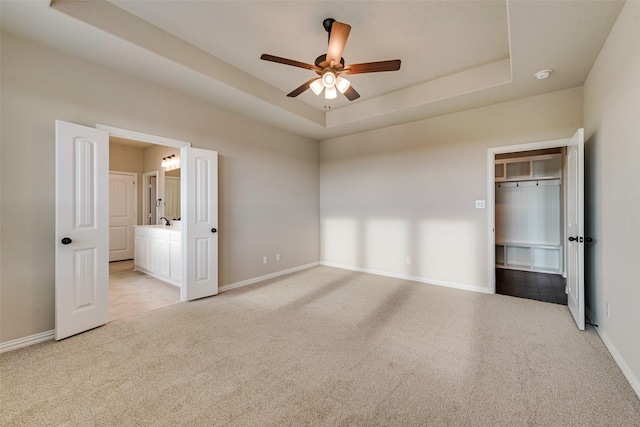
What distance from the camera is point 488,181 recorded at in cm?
387

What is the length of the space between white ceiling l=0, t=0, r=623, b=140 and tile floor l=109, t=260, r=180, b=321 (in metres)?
2.75

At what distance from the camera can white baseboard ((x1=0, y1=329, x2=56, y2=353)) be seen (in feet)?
7.47

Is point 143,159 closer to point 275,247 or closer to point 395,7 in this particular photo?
point 275,247

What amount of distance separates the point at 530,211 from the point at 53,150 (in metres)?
7.25

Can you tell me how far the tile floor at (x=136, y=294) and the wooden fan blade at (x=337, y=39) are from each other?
3456 mm

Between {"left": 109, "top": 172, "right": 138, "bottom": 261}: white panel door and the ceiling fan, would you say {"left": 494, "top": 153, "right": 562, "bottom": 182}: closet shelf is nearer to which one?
the ceiling fan

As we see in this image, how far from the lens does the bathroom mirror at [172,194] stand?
5902mm

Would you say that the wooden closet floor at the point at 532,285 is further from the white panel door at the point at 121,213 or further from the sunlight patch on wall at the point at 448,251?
the white panel door at the point at 121,213

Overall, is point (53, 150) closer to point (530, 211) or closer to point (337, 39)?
point (337, 39)

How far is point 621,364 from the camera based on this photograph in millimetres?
2002

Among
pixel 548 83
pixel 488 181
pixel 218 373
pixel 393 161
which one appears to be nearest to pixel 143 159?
pixel 393 161

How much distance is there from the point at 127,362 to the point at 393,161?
4434 millimetres

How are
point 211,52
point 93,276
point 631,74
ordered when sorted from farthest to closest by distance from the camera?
1. point 211,52
2. point 93,276
3. point 631,74

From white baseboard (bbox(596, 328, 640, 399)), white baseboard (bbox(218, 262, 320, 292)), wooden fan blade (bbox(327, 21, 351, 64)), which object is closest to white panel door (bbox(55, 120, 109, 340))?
white baseboard (bbox(218, 262, 320, 292))
